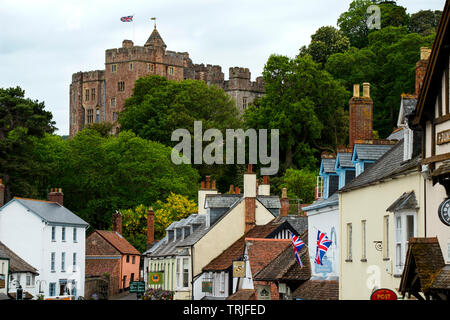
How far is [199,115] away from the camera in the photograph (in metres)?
118

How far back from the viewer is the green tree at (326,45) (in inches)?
4680

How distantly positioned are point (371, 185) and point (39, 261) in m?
45.6

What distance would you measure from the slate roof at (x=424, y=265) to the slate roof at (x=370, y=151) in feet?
31.0

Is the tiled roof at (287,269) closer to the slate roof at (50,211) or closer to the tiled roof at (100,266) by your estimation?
the slate roof at (50,211)

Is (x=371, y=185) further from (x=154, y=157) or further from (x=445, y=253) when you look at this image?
(x=154, y=157)

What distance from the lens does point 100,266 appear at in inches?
3268

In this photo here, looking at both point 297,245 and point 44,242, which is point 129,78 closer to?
point 44,242

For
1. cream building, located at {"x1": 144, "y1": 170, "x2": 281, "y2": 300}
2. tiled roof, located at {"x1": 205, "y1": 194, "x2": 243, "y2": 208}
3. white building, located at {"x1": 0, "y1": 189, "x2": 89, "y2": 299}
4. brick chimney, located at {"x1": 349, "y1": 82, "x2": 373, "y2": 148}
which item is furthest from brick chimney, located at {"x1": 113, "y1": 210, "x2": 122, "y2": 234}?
brick chimney, located at {"x1": 349, "y1": 82, "x2": 373, "y2": 148}

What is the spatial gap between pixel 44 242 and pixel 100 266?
14561 millimetres

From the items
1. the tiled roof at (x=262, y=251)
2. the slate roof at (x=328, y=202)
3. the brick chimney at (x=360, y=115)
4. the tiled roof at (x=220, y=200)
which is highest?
the brick chimney at (x=360, y=115)

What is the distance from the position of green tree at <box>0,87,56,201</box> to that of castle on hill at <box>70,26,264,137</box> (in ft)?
162

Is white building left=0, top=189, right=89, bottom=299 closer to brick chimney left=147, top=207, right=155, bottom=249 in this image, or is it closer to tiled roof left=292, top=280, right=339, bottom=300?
brick chimney left=147, top=207, right=155, bottom=249

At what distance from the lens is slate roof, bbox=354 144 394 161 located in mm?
30422

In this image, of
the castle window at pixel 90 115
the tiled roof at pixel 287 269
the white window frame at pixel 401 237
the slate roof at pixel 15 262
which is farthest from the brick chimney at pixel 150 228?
the castle window at pixel 90 115
